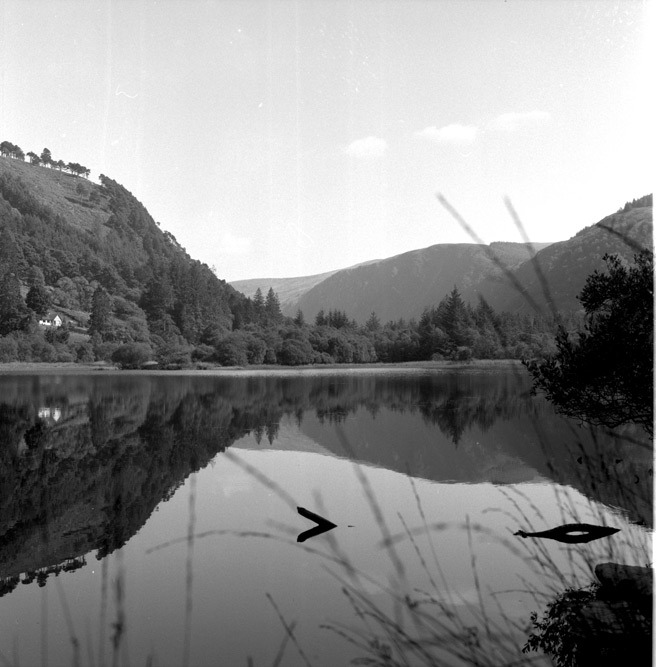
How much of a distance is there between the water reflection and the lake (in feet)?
0.34

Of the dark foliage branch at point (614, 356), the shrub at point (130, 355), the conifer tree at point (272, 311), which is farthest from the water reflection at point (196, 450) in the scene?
the conifer tree at point (272, 311)

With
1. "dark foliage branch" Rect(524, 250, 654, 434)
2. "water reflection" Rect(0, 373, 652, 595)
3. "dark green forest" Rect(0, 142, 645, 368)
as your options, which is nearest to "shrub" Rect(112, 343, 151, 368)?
"dark green forest" Rect(0, 142, 645, 368)

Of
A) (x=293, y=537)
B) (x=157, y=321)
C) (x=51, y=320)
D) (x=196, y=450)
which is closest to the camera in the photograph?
(x=293, y=537)

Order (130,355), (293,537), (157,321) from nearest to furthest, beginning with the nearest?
(293,537)
(130,355)
(157,321)

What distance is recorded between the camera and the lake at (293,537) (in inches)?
303

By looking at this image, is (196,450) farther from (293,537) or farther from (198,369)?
(198,369)

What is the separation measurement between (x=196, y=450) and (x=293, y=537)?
13158 mm

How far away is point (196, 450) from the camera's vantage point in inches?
986

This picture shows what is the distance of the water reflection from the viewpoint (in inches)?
508

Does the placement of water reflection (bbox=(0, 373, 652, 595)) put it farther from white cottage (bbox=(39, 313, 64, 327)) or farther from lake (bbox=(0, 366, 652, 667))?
white cottage (bbox=(39, 313, 64, 327))

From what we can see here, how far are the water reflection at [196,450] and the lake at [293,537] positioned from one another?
104mm

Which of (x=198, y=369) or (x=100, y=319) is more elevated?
(x=100, y=319)

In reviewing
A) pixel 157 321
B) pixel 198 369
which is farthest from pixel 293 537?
pixel 157 321

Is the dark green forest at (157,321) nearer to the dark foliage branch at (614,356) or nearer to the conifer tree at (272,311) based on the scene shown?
the conifer tree at (272,311)
